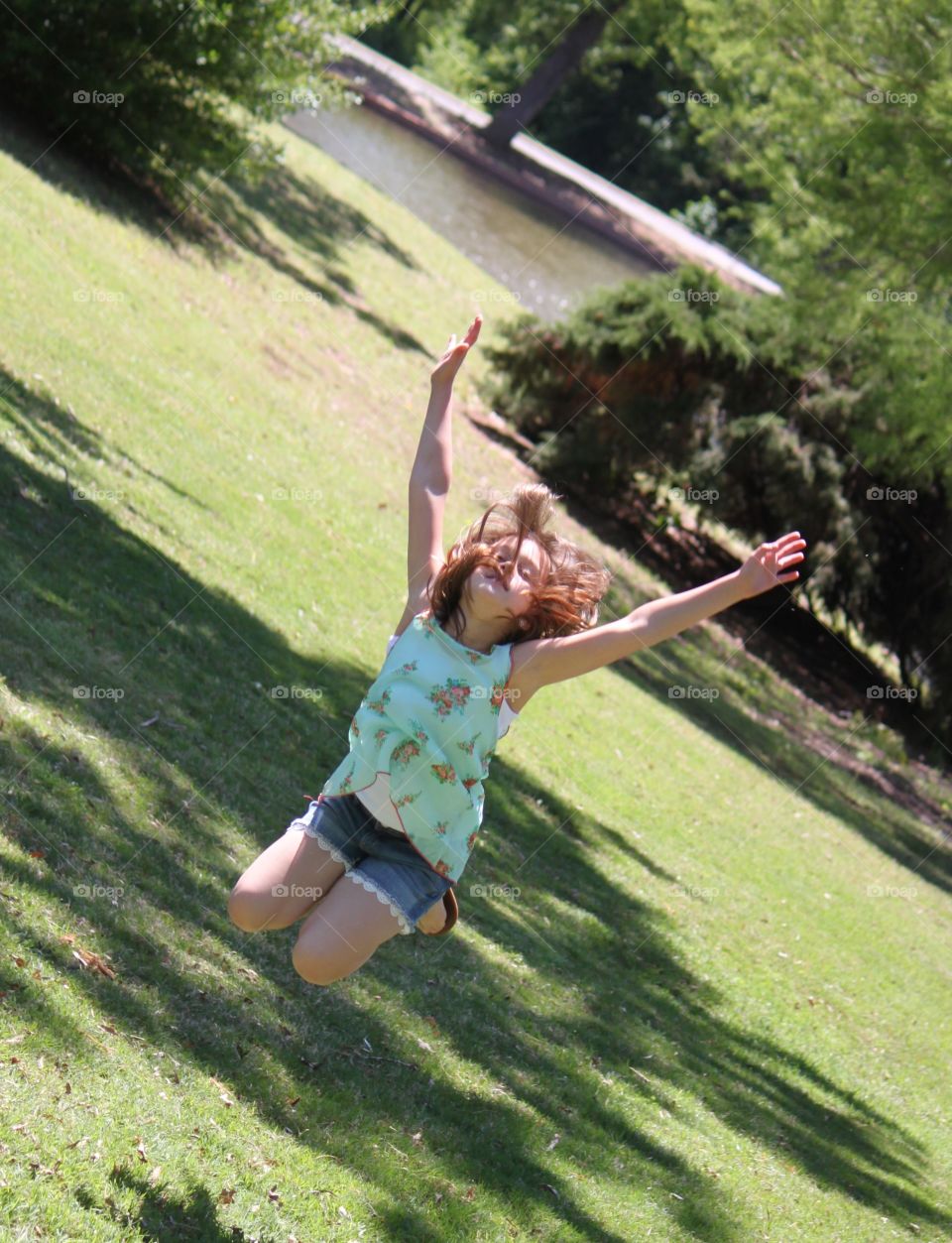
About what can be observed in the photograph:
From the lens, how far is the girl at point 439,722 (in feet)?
14.5

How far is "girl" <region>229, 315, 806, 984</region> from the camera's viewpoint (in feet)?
14.5

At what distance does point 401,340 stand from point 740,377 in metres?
4.39

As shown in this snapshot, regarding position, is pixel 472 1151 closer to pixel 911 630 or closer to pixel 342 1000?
pixel 342 1000

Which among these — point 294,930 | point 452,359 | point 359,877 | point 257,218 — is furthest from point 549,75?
point 359,877

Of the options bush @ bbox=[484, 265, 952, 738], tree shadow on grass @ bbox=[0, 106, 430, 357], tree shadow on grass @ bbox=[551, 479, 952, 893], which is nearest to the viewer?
tree shadow on grass @ bbox=[551, 479, 952, 893]

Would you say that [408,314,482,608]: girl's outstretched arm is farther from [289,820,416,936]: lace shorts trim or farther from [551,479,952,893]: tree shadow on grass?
[551,479,952,893]: tree shadow on grass

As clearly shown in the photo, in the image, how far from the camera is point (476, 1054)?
588 centimetres

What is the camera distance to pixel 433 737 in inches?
174

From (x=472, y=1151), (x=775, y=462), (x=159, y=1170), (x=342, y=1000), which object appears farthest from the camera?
(x=775, y=462)

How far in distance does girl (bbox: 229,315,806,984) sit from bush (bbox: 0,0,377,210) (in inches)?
478

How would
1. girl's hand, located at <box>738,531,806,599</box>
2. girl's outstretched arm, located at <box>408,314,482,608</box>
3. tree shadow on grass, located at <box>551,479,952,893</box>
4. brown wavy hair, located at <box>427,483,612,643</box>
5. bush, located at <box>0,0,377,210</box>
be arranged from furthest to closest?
bush, located at <box>0,0,377,210</box>
tree shadow on grass, located at <box>551,479,952,893</box>
girl's outstretched arm, located at <box>408,314,482,608</box>
brown wavy hair, located at <box>427,483,612,643</box>
girl's hand, located at <box>738,531,806,599</box>

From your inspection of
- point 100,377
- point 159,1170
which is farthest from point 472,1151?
point 100,377

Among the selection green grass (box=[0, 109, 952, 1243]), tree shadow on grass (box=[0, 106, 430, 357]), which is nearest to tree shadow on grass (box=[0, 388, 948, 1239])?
green grass (box=[0, 109, 952, 1243])

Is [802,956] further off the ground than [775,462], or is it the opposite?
[775,462]
